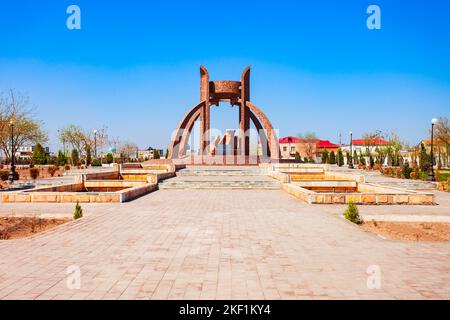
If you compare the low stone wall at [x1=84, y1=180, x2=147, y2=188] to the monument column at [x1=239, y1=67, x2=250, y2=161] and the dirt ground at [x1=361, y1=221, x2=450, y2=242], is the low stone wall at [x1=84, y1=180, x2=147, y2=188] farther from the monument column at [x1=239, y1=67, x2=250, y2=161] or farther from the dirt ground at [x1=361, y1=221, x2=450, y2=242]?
the monument column at [x1=239, y1=67, x2=250, y2=161]

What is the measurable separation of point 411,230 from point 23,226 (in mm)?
8564

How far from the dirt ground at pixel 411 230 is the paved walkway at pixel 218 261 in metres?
0.74

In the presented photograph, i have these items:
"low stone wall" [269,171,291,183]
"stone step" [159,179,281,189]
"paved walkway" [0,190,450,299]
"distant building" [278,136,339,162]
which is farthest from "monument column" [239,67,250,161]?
"distant building" [278,136,339,162]

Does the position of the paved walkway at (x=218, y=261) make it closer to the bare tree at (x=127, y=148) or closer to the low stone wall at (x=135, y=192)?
the low stone wall at (x=135, y=192)

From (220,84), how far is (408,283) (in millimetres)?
31874

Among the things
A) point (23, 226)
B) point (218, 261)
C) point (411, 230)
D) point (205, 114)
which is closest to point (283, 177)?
point (411, 230)

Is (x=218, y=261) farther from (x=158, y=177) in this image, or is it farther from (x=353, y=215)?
(x=158, y=177)

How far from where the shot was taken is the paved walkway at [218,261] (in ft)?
13.3

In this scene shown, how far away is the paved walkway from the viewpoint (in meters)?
4.05

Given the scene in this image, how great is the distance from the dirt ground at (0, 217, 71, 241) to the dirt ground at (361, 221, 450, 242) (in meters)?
7.02

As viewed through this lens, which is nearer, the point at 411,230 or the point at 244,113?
the point at 411,230

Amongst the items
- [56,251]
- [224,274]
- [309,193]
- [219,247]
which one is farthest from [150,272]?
[309,193]

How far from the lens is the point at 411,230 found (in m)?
8.23
